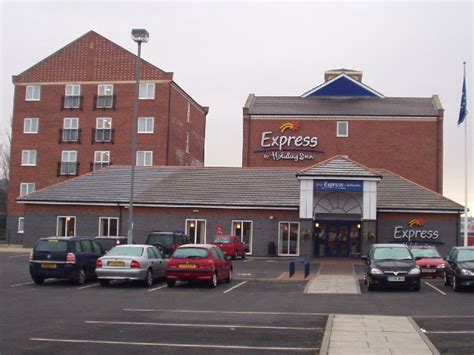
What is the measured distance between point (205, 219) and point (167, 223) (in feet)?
8.20

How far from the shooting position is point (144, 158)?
195 feet

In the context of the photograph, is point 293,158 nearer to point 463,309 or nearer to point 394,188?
point 394,188

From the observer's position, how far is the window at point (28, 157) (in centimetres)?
6097

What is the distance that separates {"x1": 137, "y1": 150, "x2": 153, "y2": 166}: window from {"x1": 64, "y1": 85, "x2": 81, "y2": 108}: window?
24.1 ft

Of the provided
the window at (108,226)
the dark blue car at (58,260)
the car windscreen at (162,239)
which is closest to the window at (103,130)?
the window at (108,226)

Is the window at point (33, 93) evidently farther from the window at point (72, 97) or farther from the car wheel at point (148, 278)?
the car wheel at point (148, 278)

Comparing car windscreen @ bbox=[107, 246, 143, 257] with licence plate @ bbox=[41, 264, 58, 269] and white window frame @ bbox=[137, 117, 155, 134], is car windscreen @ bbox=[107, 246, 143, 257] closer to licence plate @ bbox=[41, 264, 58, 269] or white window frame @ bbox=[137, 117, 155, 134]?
licence plate @ bbox=[41, 264, 58, 269]

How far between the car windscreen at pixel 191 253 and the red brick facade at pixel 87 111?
36.7m

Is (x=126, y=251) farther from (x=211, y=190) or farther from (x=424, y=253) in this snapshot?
(x=211, y=190)

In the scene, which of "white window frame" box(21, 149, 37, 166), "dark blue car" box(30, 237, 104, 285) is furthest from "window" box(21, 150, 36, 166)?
"dark blue car" box(30, 237, 104, 285)

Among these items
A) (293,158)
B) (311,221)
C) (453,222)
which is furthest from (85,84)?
(453,222)

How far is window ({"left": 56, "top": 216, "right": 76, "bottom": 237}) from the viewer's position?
1785 inches

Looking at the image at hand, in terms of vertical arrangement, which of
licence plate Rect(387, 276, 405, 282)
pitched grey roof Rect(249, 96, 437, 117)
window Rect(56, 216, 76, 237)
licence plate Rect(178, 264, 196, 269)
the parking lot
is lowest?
the parking lot

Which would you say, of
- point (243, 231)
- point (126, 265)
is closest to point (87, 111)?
point (243, 231)
